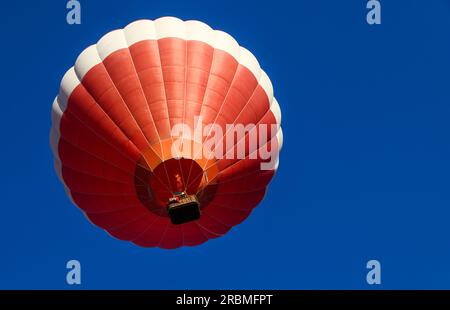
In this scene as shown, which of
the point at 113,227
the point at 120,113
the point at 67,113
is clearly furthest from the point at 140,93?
the point at 113,227

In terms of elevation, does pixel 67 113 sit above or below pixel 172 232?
above

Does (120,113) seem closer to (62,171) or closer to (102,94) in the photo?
(102,94)

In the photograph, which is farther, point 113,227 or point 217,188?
point 113,227

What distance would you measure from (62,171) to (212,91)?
3309 millimetres

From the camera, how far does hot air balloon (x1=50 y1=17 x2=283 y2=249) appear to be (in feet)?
52.7

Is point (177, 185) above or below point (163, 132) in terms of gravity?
below

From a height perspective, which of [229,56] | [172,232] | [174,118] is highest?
[229,56]

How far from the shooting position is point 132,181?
53.4 feet

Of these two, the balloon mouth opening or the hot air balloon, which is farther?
the hot air balloon

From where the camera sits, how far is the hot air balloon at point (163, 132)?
16.1 m

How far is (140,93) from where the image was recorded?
16.5 metres

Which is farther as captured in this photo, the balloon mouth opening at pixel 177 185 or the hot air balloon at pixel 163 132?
the hot air balloon at pixel 163 132

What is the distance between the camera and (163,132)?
16.0 meters

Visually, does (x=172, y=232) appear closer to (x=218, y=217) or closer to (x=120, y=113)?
(x=218, y=217)
